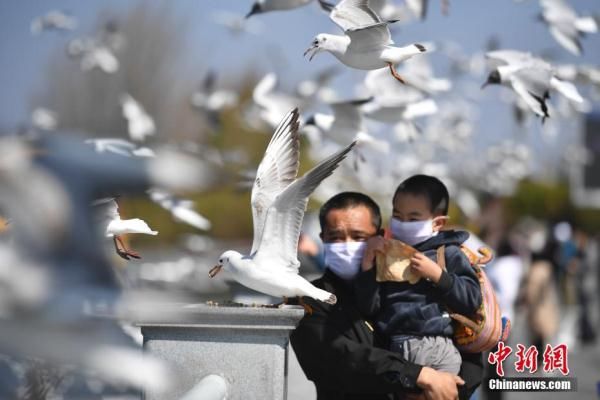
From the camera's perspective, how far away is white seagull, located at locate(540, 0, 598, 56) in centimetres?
552

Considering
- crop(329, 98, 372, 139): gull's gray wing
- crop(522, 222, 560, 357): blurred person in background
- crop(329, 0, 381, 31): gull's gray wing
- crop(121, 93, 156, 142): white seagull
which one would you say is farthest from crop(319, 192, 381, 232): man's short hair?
crop(522, 222, 560, 357): blurred person in background

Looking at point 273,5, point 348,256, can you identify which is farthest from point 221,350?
point 273,5

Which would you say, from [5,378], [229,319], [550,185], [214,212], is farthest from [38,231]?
[550,185]

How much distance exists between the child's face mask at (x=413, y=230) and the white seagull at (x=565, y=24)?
114 inches

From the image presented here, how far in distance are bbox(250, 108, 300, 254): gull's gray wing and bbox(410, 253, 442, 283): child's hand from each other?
557 mm

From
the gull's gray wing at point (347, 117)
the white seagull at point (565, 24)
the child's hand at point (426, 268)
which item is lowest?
the child's hand at point (426, 268)

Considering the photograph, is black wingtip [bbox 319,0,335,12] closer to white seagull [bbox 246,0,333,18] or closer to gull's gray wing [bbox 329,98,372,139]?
white seagull [bbox 246,0,333,18]

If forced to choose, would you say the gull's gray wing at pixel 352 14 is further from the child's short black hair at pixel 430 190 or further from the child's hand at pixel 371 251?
the child's hand at pixel 371 251

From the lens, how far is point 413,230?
308 centimetres

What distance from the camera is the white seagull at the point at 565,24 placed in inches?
217

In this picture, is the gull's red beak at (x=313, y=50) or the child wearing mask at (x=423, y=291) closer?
Answer: the child wearing mask at (x=423, y=291)

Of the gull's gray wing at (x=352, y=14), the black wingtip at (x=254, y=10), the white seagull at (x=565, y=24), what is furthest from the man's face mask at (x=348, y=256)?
the white seagull at (x=565, y=24)

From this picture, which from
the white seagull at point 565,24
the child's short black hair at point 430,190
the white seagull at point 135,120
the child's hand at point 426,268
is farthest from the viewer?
the white seagull at point 135,120

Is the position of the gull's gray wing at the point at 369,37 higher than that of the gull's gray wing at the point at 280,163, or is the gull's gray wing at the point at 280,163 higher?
the gull's gray wing at the point at 369,37
